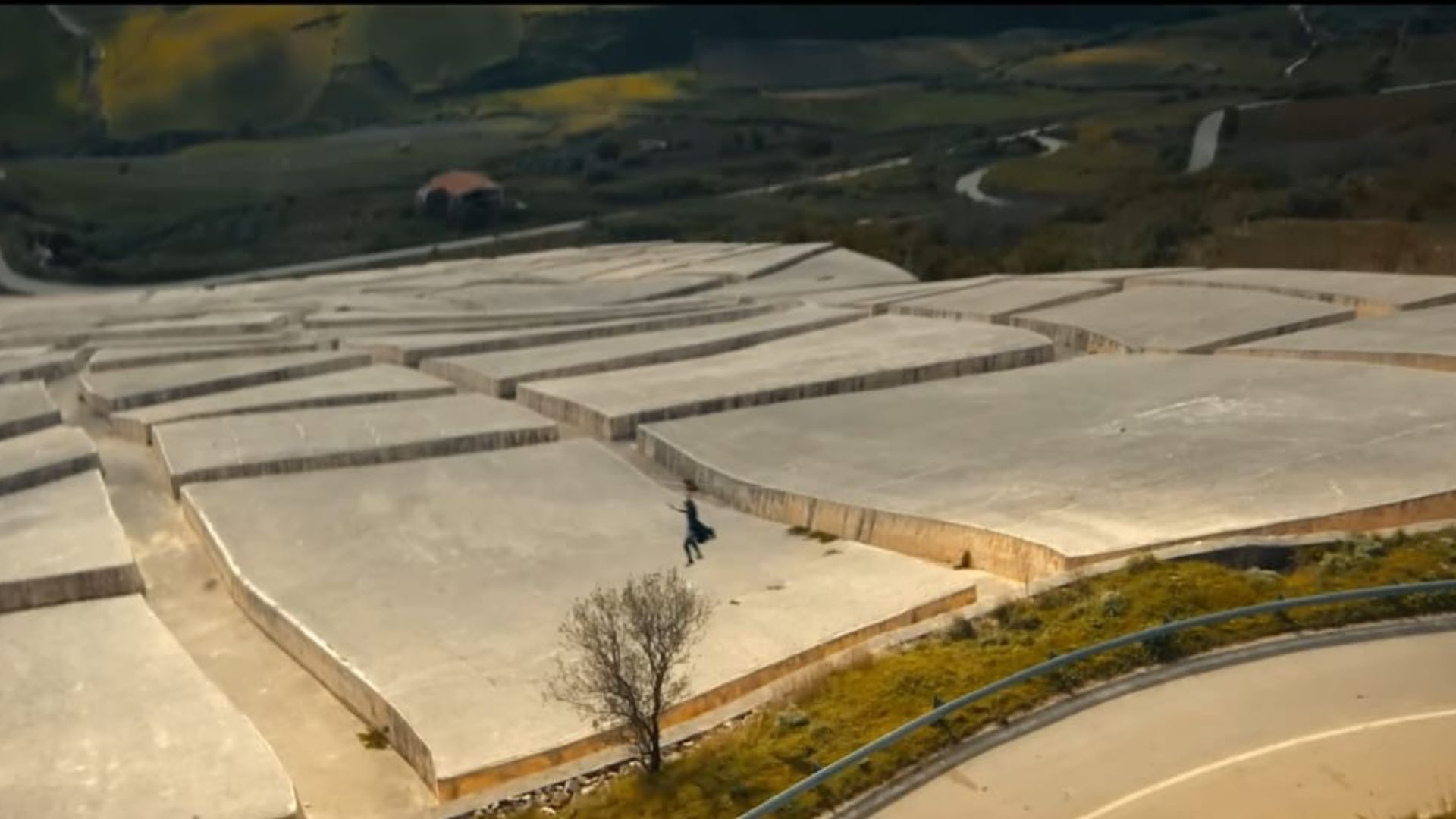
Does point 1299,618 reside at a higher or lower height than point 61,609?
higher

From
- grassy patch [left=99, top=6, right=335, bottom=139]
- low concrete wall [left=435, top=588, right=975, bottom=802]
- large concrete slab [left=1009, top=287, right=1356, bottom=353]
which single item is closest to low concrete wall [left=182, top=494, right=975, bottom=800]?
low concrete wall [left=435, top=588, right=975, bottom=802]

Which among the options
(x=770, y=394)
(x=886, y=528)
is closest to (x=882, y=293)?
(x=770, y=394)

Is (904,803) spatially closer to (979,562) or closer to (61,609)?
(979,562)

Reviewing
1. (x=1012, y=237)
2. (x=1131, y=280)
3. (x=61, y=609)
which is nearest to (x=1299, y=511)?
(x=61, y=609)

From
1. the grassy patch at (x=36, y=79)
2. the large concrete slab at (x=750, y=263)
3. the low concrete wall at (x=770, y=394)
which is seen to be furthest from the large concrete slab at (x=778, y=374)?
the grassy patch at (x=36, y=79)

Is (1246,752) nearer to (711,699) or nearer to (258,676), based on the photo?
(711,699)

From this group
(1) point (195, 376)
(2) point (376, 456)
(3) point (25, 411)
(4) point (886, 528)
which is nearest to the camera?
(4) point (886, 528)

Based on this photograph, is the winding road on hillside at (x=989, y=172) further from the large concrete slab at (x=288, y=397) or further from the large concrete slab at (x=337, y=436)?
the large concrete slab at (x=337, y=436)
